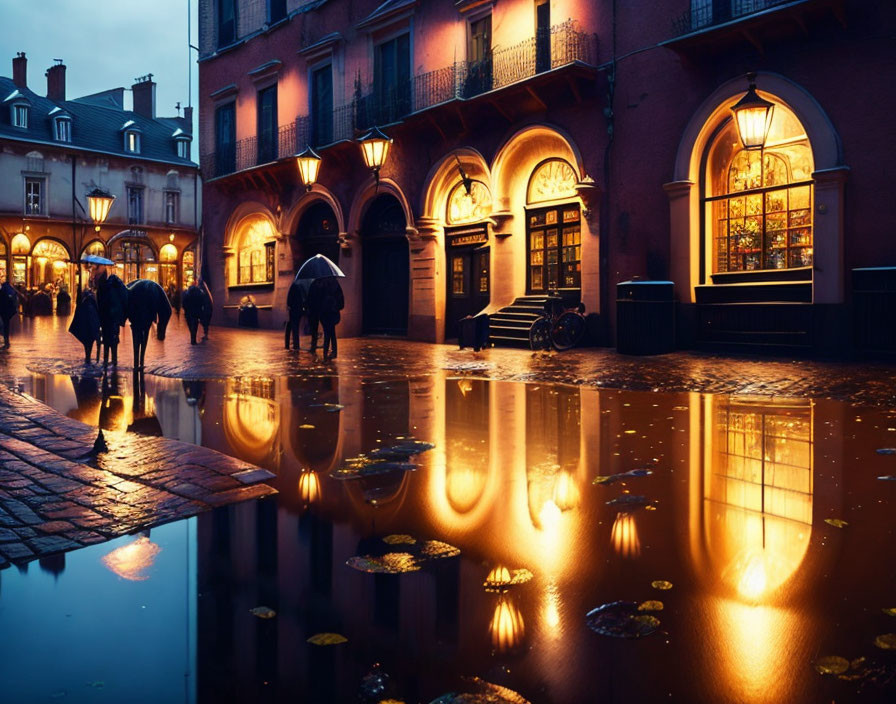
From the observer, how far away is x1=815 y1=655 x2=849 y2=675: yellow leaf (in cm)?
209

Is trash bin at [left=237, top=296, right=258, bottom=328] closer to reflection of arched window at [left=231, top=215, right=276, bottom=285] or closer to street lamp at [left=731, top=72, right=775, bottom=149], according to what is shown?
reflection of arched window at [left=231, top=215, right=276, bottom=285]

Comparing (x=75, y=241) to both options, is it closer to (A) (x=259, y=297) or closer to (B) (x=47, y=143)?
(B) (x=47, y=143)

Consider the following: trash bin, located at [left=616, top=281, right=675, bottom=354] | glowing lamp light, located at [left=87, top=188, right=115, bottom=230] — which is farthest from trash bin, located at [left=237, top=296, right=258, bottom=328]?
trash bin, located at [left=616, top=281, right=675, bottom=354]

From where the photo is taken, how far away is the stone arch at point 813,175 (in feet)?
40.9

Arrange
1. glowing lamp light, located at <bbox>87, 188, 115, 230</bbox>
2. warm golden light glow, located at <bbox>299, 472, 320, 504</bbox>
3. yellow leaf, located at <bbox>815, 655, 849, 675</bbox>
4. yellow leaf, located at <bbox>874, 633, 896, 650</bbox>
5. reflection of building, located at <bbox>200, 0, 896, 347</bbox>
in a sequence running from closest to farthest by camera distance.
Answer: yellow leaf, located at <bbox>815, 655, 849, 675</bbox> → yellow leaf, located at <bbox>874, 633, 896, 650</bbox> → warm golden light glow, located at <bbox>299, 472, 320, 504</bbox> → reflection of building, located at <bbox>200, 0, 896, 347</bbox> → glowing lamp light, located at <bbox>87, 188, 115, 230</bbox>

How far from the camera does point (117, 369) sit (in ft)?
37.4

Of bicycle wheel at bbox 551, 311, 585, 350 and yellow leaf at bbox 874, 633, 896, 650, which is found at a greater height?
bicycle wheel at bbox 551, 311, 585, 350

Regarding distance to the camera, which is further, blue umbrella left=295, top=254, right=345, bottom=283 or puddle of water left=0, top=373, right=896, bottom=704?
blue umbrella left=295, top=254, right=345, bottom=283

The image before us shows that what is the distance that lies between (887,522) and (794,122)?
11.8m

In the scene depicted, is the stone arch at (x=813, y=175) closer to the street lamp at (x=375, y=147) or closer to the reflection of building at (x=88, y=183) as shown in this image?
the street lamp at (x=375, y=147)

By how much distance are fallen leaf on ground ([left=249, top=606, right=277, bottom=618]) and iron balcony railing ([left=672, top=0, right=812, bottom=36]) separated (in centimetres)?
1371

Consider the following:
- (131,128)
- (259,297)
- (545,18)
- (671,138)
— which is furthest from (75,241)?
(671,138)

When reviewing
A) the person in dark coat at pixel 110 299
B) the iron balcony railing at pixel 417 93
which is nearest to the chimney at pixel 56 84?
the iron balcony railing at pixel 417 93

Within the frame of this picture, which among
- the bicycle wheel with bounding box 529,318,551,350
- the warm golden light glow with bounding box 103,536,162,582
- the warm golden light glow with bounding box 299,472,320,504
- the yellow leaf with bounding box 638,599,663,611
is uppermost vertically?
the bicycle wheel with bounding box 529,318,551,350
